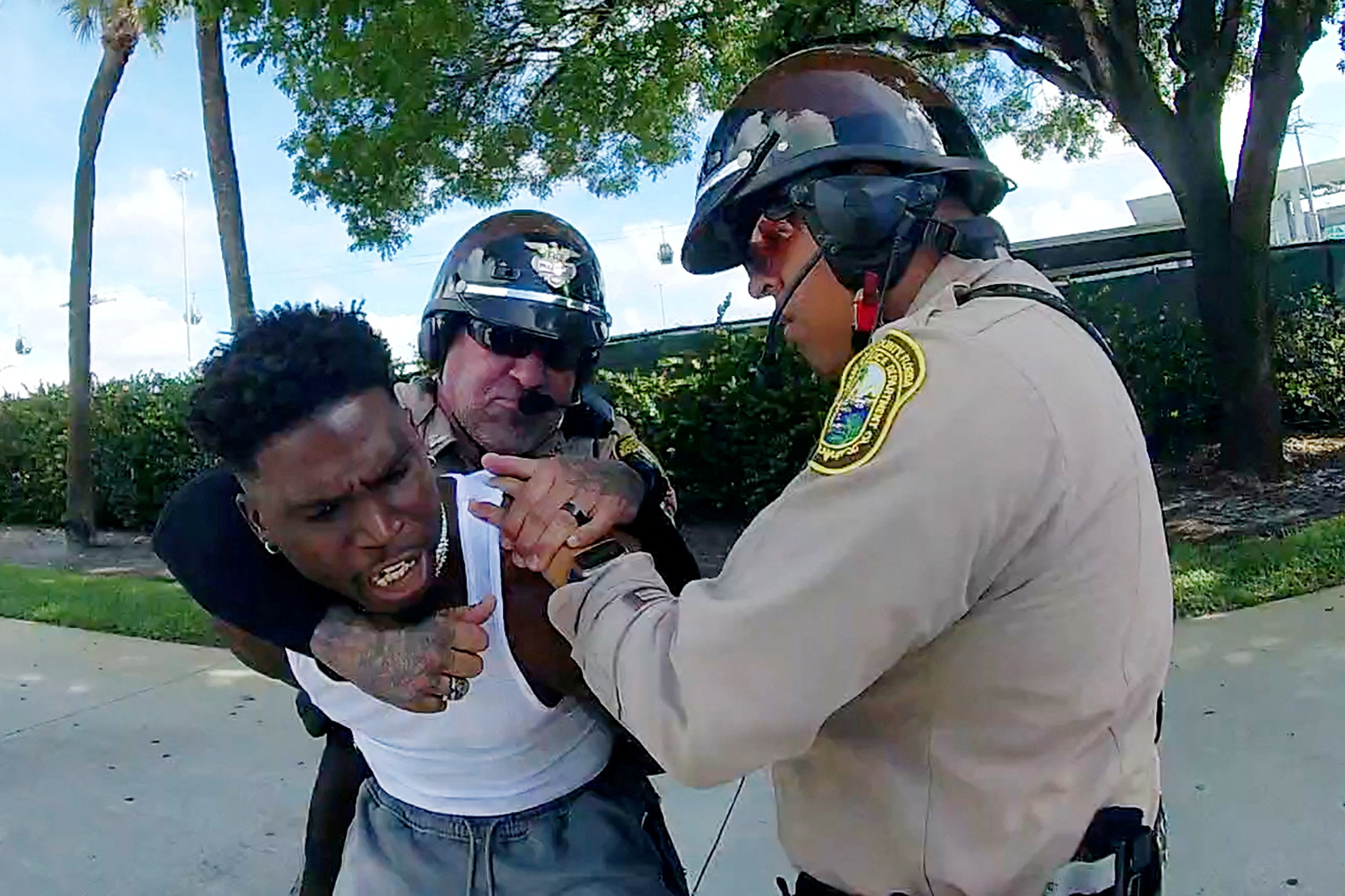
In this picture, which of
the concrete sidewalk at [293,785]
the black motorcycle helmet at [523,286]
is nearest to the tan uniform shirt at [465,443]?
the black motorcycle helmet at [523,286]

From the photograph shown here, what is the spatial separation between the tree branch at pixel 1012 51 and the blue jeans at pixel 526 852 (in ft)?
25.7

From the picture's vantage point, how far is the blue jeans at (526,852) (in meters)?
1.57

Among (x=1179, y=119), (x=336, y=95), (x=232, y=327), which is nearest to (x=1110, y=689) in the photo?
(x=232, y=327)

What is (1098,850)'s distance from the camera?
4.16 feet

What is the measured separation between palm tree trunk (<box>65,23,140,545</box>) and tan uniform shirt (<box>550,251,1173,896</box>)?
1107 cm

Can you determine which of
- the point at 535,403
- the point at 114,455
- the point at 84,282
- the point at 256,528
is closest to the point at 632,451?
the point at 535,403

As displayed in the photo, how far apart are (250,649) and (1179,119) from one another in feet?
27.4

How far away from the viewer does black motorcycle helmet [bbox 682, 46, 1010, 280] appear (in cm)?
134

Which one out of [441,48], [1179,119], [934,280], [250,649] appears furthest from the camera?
[1179,119]

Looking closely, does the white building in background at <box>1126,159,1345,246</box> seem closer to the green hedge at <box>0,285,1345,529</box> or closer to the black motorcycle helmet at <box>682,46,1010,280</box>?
the green hedge at <box>0,285,1345,529</box>

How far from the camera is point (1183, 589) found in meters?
5.57

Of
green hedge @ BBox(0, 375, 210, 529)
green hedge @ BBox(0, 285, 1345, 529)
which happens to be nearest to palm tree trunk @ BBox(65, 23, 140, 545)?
green hedge @ BBox(0, 375, 210, 529)

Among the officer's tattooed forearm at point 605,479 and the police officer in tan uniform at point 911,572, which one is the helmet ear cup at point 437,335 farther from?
the police officer in tan uniform at point 911,572

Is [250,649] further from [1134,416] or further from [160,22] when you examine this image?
A: [160,22]
